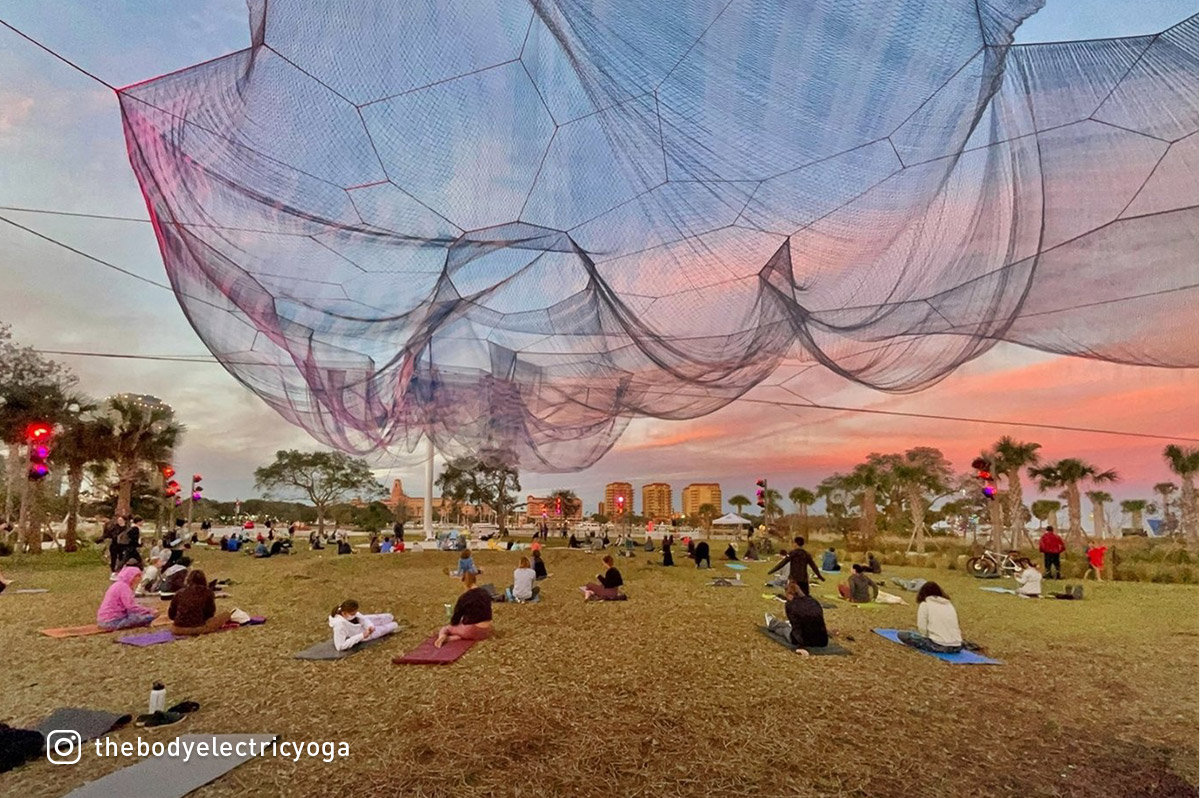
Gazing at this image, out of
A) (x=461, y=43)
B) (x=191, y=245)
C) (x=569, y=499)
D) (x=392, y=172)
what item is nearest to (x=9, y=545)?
(x=191, y=245)

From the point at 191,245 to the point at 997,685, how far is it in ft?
32.4

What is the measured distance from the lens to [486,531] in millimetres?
49719

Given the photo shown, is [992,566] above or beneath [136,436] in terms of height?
beneath

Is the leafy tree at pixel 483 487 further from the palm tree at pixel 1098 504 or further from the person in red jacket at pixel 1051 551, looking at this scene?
the palm tree at pixel 1098 504

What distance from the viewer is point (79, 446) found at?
87.2 feet

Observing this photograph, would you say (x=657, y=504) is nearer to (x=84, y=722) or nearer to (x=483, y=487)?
(x=483, y=487)

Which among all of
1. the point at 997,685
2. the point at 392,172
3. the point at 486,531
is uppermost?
the point at 392,172

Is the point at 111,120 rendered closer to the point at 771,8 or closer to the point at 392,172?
the point at 392,172

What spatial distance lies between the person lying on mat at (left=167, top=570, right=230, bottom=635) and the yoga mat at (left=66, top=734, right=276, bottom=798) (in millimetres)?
5297

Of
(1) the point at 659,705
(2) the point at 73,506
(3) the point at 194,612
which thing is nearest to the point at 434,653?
(1) the point at 659,705

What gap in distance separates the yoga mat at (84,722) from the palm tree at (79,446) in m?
24.5

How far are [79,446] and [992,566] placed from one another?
34.5m

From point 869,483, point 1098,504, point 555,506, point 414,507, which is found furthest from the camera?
point 414,507

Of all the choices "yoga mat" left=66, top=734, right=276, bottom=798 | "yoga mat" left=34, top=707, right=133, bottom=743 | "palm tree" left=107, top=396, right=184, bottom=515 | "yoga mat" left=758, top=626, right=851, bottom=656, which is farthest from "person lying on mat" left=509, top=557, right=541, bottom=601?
"palm tree" left=107, top=396, right=184, bottom=515
